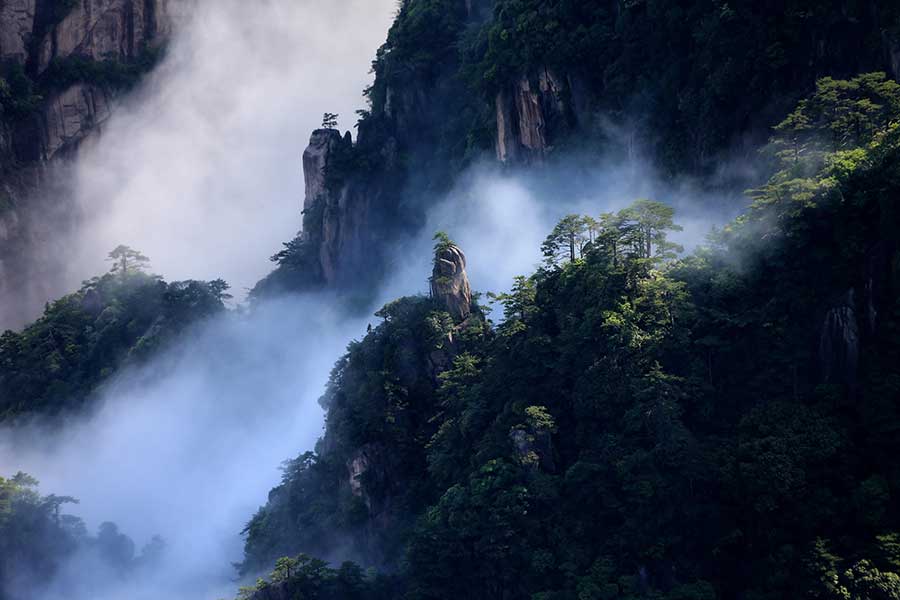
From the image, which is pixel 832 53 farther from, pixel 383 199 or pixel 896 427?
pixel 383 199

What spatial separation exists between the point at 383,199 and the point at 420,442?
2430cm

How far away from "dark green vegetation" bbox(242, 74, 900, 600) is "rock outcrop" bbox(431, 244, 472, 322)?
1605 mm

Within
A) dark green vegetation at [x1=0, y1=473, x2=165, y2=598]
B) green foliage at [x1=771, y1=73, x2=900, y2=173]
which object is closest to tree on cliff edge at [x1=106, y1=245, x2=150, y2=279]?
dark green vegetation at [x1=0, y1=473, x2=165, y2=598]

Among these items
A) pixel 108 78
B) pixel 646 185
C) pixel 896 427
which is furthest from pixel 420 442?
pixel 108 78

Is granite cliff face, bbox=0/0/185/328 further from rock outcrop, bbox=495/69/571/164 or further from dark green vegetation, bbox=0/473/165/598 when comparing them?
rock outcrop, bbox=495/69/571/164

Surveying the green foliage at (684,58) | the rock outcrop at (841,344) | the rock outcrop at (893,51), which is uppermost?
the green foliage at (684,58)

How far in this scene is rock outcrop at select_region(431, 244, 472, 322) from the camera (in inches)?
2404

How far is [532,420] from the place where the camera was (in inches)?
2078

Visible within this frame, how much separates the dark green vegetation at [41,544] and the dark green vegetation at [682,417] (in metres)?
17.3

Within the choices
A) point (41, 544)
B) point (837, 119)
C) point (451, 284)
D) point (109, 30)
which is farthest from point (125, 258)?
point (837, 119)

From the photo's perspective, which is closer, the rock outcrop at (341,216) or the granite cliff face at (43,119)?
the rock outcrop at (341,216)

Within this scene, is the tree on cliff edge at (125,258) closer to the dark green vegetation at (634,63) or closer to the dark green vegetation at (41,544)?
the dark green vegetation at (634,63)

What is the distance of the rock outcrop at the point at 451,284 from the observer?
200 ft

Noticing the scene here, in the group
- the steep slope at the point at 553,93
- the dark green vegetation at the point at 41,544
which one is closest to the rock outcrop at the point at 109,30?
the steep slope at the point at 553,93
